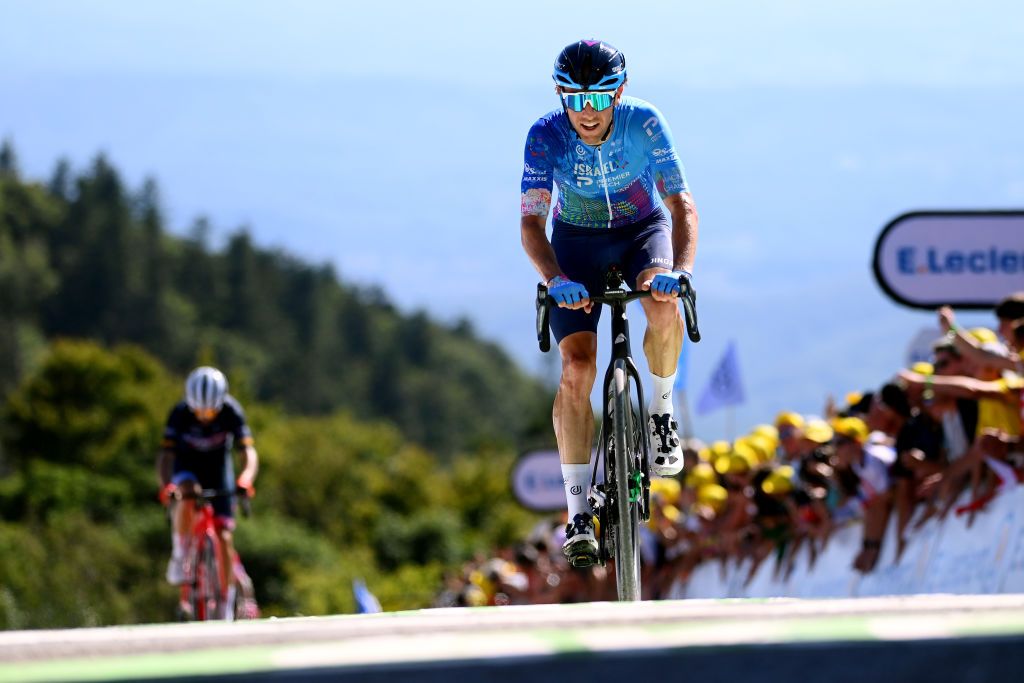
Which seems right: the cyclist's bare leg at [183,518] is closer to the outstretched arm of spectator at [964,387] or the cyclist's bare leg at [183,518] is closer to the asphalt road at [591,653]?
the outstretched arm of spectator at [964,387]

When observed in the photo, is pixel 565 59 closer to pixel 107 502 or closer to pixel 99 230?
pixel 107 502

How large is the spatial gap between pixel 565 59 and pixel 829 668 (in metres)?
4.87

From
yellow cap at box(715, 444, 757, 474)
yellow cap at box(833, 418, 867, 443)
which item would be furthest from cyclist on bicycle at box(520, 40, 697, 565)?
yellow cap at box(715, 444, 757, 474)

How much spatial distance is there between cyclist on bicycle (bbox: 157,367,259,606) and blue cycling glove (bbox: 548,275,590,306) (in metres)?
5.56

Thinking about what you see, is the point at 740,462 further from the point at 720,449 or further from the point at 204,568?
the point at 204,568

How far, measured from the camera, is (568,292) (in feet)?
23.8

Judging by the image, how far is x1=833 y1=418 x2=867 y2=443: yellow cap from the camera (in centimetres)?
1167

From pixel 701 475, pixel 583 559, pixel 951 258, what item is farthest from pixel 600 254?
pixel 701 475

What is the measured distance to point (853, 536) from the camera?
38.8ft

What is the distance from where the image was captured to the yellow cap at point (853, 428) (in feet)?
38.3

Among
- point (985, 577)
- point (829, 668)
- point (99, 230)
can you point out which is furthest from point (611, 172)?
point (99, 230)

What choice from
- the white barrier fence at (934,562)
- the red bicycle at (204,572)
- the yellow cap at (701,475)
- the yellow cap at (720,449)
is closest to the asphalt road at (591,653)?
the white barrier fence at (934,562)

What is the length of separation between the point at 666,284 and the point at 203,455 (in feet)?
21.0

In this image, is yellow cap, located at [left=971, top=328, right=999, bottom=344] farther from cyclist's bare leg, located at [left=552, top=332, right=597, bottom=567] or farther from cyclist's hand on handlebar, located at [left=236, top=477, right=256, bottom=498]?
cyclist's hand on handlebar, located at [left=236, top=477, right=256, bottom=498]
